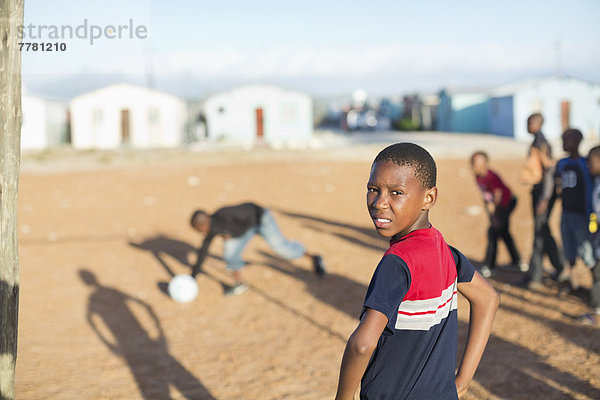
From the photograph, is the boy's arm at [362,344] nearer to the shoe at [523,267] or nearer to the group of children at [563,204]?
the group of children at [563,204]

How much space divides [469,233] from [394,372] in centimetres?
946

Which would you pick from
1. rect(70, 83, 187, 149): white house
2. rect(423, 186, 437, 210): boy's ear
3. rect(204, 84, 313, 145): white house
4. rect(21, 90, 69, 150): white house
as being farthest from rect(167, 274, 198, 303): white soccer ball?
rect(21, 90, 69, 150): white house

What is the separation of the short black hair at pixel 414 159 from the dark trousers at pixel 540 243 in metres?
5.45

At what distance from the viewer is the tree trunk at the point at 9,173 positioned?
3.20 m

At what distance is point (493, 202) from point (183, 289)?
4.04 m

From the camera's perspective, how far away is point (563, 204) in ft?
22.5

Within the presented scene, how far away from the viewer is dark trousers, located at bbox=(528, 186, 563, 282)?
7.37 metres

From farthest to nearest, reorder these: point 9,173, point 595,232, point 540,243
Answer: point 540,243
point 595,232
point 9,173

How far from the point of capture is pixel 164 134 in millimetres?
40875

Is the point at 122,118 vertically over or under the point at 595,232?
over

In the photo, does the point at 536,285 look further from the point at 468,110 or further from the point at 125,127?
the point at 468,110

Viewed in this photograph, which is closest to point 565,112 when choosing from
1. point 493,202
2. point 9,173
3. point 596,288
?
point 493,202

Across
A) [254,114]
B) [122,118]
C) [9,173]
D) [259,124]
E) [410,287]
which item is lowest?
[410,287]

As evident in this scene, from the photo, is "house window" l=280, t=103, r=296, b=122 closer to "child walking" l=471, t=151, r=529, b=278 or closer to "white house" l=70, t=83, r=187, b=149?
"white house" l=70, t=83, r=187, b=149
